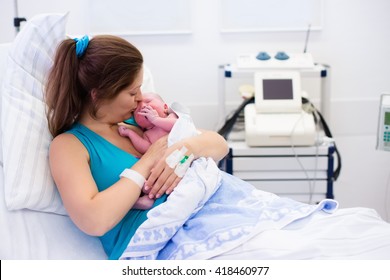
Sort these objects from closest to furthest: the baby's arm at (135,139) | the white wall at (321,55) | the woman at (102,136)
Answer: the woman at (102,136)
the baby's arm at (135,139)
the white wall at (321,55)

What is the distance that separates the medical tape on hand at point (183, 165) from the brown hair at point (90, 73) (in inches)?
9.6

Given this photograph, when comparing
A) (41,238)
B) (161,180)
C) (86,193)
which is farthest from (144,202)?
(41,238)

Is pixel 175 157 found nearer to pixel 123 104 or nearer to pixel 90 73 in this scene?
pixel 123 104

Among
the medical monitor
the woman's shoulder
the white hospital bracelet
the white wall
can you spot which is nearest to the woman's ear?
the woman's shoulder

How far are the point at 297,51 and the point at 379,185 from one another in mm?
850

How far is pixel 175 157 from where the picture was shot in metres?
1.40

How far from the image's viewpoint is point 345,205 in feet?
9.89

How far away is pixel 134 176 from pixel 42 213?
31 centimetres

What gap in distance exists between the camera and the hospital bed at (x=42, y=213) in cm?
122

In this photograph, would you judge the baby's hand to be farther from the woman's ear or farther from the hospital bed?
the hospital bed

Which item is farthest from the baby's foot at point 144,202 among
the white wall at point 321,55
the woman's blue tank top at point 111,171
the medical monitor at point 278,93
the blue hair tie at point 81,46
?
the white wall at point 321,55

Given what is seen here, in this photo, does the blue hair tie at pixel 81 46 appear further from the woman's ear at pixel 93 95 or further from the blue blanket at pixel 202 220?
the blue blanket at pixel 202 220

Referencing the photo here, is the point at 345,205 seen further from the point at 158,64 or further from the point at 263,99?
the point at 158,64

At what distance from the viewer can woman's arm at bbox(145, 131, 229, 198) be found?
53.8 inches
